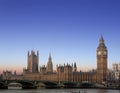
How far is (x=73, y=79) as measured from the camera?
152 m

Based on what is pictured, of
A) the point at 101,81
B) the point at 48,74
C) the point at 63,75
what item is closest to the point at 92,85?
the point at 101,81

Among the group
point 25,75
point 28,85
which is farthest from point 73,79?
point 25,75

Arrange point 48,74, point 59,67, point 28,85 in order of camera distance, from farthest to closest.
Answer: point 48,74
point 59,67
point 28,85

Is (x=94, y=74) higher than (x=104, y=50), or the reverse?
(x=104, y=50)

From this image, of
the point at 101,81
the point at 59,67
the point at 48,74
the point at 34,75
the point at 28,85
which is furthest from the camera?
the point at 34,75

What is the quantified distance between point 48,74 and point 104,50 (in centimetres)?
3685

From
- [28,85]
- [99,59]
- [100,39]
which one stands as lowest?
[28,85]

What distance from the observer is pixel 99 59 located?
Result: 495ft

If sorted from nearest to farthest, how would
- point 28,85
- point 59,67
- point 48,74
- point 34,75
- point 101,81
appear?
point 28,85 < point 101,81 < point 59,67 < point 48,74 < point 34,75

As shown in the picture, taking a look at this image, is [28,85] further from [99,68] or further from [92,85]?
[99,68]

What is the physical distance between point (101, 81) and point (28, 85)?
129 feet

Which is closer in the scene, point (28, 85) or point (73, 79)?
point (28, 85)

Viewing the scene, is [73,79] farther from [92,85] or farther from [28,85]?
[28,85]

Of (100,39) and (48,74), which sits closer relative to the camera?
(100,39)
